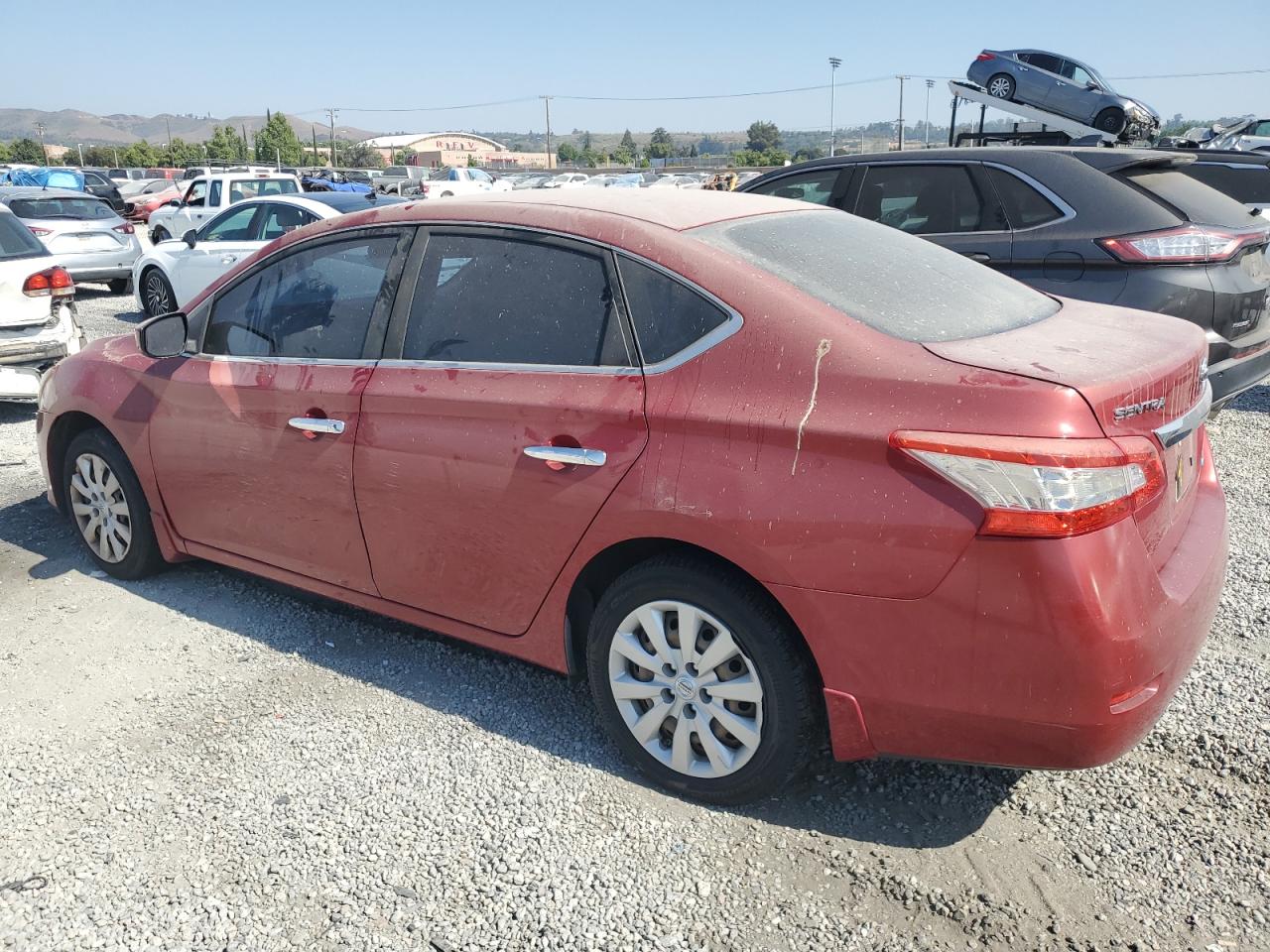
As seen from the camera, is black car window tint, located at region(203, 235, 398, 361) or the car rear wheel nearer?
black car window tint, located at region(203, 235, 398, 361)

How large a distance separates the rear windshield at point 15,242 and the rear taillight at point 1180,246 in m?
7.85

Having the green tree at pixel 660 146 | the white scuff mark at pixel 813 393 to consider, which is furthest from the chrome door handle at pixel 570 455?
the green tree at pixel 660 146

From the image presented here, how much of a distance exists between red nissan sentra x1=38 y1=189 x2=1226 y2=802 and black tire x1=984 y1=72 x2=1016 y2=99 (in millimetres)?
19733

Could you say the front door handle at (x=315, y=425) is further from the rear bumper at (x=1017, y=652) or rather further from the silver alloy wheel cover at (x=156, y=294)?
the silver alloy wheel cover at (x=156, y=294)

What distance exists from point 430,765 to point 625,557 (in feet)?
2.98

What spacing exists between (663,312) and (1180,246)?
12.7ft

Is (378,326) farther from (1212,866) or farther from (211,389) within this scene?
(1212,866)

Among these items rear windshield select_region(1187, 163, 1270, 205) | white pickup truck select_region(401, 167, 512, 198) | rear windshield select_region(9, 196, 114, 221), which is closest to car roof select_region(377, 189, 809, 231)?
rear windshield select_region(1187, 163, 1270, 205)

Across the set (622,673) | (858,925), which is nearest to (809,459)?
(622,673)

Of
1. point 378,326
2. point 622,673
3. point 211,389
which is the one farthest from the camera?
point 211,389

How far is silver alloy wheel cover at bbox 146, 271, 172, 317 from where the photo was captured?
464 inches

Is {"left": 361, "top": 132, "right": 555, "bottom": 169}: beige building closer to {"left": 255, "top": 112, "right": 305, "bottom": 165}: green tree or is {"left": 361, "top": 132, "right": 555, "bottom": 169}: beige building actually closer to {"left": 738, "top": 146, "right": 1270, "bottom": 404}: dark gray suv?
{"left": 255, "top": 112, "right": 305, "bottom": 165}: green tree

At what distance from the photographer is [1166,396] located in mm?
2578

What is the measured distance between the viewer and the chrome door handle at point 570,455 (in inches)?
112
